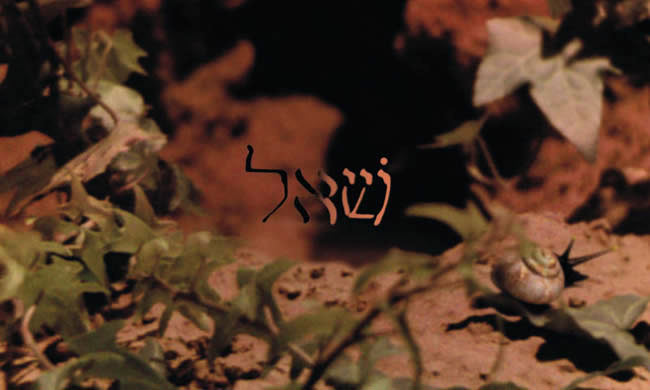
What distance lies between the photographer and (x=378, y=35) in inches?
68.1

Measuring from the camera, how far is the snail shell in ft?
3.75

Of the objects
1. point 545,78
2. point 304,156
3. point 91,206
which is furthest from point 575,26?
point 304,156

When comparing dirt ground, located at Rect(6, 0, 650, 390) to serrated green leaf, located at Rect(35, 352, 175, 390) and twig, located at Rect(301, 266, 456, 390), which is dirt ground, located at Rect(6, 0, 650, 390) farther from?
twig, located at Rect(301, 266, 456, 390)

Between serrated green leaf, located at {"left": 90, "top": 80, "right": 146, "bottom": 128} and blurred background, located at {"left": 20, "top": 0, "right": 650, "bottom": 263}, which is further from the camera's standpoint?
blurred background, located at {"left": 20, "top": 0, "right": 650, "bottom": 263}

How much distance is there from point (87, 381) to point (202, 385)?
0.17 m

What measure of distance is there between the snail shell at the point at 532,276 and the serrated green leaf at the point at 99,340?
0.74 metres

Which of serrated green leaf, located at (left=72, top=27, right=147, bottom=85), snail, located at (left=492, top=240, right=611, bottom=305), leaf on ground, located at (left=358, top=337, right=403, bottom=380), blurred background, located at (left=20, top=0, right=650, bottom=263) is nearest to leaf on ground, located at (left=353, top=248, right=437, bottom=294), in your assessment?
leaf on ground, located at (left=358, top=337, right=403, bottom=380)

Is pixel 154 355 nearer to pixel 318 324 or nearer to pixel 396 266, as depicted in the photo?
pixel 318 324

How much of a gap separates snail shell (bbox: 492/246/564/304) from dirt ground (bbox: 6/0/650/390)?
6 centimetres

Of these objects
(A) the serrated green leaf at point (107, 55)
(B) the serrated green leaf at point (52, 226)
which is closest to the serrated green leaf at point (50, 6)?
(A) the serrated green leaf at point (107, 55)

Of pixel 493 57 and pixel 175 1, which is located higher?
pixel 175 1

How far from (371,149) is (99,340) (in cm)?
113

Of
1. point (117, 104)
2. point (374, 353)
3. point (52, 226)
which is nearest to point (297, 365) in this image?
point (374, 353)

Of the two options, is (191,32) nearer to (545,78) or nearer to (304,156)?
(304,156)
